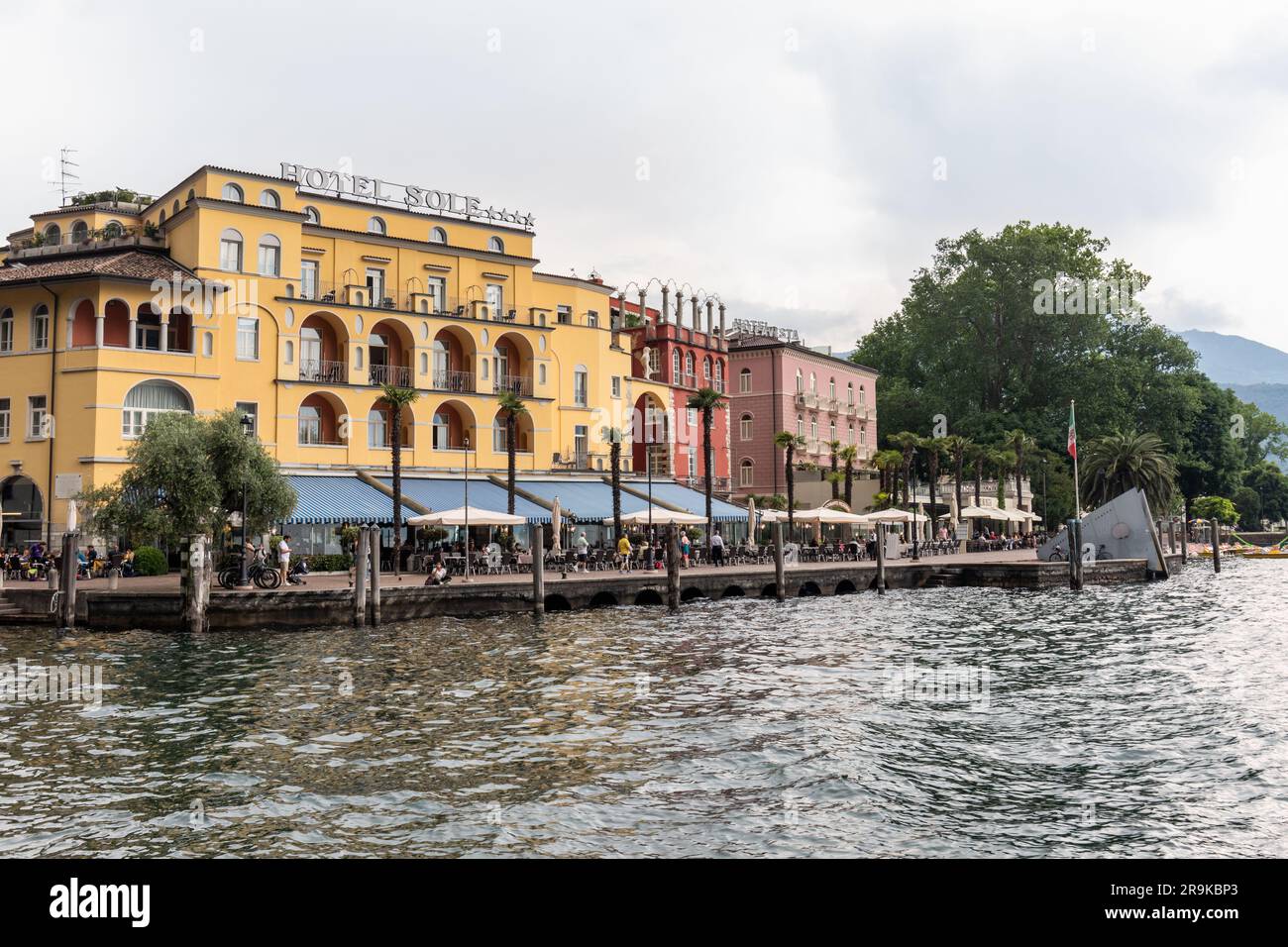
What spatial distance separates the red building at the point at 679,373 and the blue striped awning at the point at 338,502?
A: 1879cm

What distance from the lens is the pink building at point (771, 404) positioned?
65562mm

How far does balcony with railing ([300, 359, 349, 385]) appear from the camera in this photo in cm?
4417

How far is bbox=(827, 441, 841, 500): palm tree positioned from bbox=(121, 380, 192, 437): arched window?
36.2m

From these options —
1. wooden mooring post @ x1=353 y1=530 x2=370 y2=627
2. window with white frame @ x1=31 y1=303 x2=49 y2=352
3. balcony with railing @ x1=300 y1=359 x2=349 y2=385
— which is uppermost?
window with white frame @ x1=31 y1=303 x2=49 y2=352

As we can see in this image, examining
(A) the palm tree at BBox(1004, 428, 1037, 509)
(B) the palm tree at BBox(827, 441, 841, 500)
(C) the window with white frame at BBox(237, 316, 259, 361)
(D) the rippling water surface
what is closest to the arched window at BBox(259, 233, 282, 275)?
Result: (C) the window with white frame at BBox(237, 316, 259, 361)

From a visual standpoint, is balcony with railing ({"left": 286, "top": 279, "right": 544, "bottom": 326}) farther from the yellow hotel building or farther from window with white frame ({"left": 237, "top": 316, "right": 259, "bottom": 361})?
window with white frame ({"left": 237, "top": 316, "right": 259, "bottom": 361})

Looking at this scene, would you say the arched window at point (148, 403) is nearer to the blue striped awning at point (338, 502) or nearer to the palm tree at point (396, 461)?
the blue striped awning at point (338, 502)

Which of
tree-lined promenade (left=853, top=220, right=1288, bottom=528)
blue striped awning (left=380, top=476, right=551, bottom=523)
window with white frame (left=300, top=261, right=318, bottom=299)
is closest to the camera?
blue striped awning (left=380, top=476, right=551, bottom=523)

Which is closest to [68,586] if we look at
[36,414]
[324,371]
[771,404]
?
[36,414]

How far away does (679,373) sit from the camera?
60938 mm

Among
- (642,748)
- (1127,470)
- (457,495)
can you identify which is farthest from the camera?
(1127,470)

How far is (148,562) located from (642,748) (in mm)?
26193

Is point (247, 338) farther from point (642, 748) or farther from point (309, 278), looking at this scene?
point (642, 748)

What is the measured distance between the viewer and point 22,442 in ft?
128
